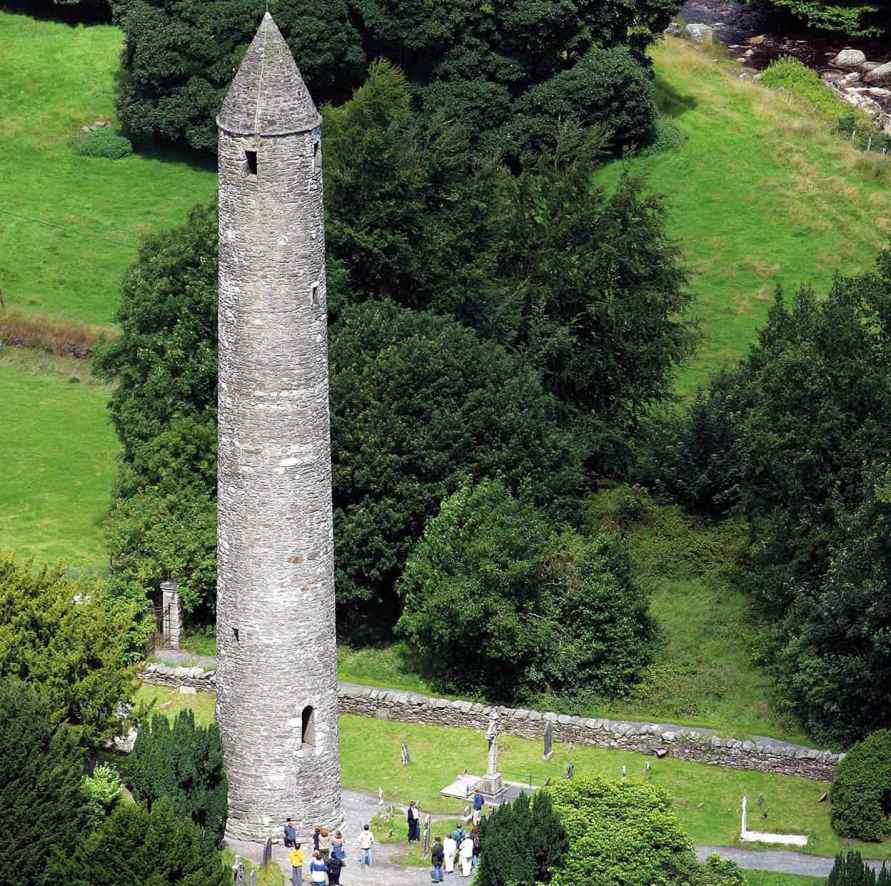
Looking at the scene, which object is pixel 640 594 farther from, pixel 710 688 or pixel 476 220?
pixel 476 220

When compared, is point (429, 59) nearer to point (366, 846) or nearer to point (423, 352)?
point (423, 352)

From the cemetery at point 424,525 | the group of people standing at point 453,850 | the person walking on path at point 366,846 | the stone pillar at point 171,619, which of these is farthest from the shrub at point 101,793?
the stone pillar at point 171,619

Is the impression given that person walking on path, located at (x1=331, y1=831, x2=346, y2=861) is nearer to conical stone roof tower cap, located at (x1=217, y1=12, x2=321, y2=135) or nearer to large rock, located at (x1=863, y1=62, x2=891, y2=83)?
conical stone roof tower cap, located at (x1=217, y1=12, x2=321, y2=135)

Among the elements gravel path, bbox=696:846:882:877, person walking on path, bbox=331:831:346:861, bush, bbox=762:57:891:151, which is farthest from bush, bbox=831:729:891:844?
bush, bbox=762:57:891:151

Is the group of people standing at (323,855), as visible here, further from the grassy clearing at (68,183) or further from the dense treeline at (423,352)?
the grassy clearing at (68,183)

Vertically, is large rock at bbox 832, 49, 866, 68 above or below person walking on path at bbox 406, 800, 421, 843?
above

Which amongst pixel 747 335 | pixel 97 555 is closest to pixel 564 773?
pixel 97 555

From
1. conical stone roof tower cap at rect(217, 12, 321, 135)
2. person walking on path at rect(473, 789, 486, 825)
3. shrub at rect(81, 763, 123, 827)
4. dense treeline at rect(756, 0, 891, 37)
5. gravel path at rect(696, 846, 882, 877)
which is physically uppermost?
conical stone roof tower cap at rect(217, 12, 321, 135)
